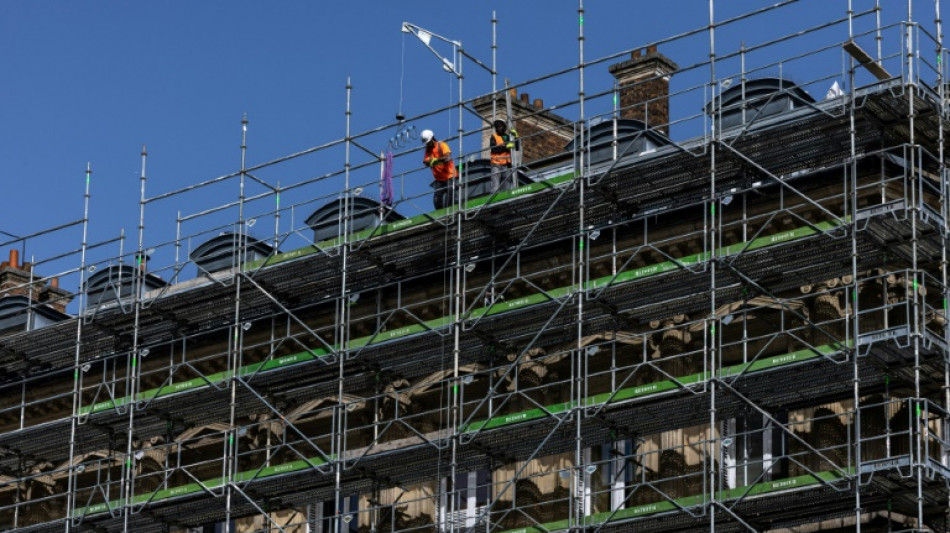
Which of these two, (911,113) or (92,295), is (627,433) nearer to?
(911,113)

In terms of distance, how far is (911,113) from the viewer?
44.7 m

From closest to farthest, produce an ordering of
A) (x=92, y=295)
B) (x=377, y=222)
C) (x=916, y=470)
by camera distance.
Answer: (x=916, y=470), (x=377, y=222), (x=92, y=295)

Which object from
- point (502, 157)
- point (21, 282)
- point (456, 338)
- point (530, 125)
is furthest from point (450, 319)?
point (21, 282)

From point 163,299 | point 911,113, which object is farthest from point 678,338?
point 163,299

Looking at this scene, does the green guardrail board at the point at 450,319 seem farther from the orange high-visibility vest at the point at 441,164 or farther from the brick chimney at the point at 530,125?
the brick chimney at the point at 530,125

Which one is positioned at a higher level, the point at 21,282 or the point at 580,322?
the point at 21,282

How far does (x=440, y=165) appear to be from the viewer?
5109cm

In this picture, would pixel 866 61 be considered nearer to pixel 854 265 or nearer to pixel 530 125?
pixel 854 265

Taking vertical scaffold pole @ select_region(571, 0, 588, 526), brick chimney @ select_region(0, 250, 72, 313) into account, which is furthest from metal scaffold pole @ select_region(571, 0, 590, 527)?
brick chimney @ select_region(0, 250, 72, 313)

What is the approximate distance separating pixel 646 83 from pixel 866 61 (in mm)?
10541

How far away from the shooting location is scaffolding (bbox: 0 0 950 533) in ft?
147

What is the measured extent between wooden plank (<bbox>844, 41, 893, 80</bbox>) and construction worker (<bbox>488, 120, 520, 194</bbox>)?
728 centimetres

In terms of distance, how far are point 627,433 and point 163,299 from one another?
11.7 meters

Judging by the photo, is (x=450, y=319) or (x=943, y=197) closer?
(x=943, y=197)
